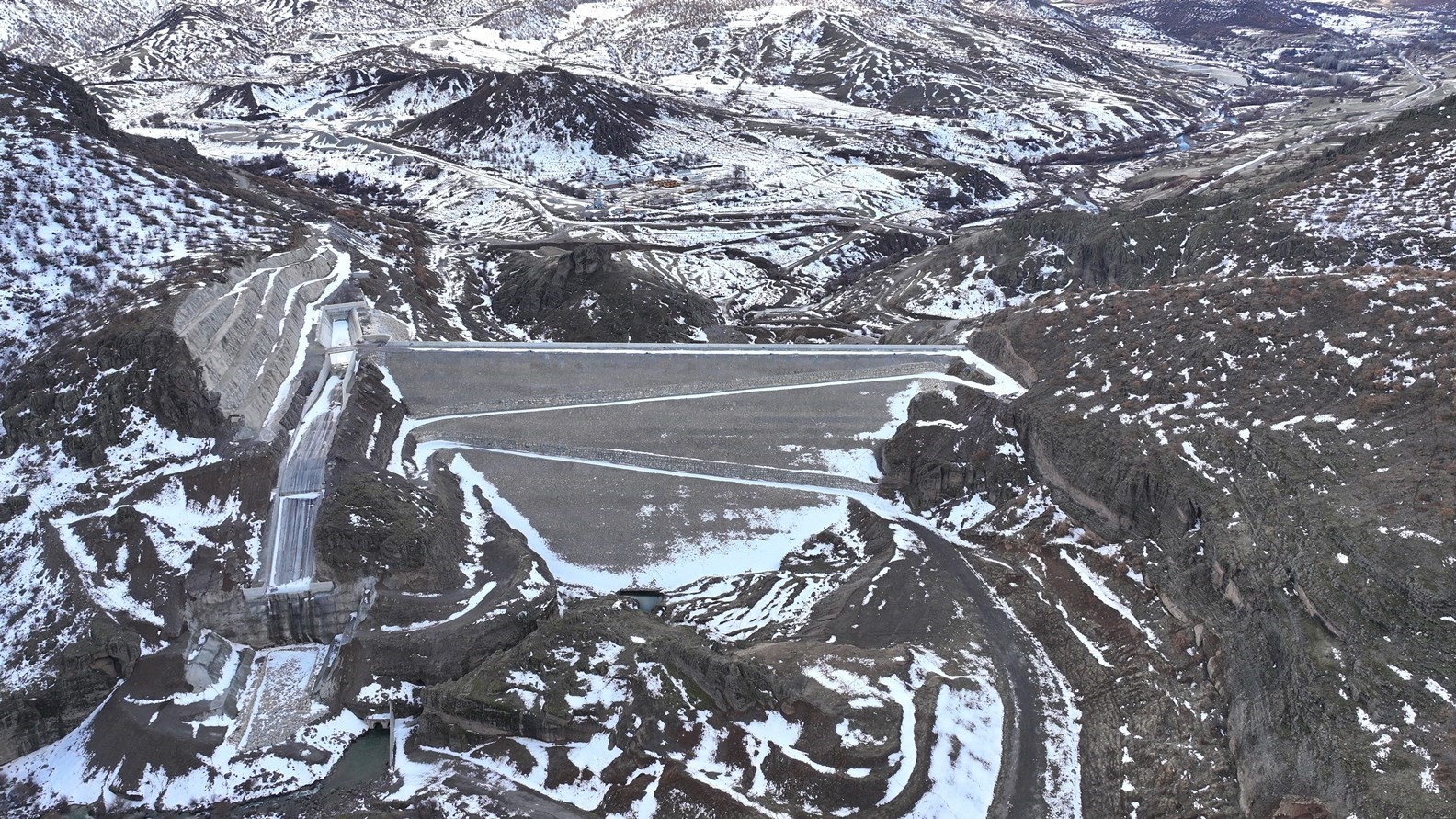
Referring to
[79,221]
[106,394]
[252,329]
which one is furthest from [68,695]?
[79,221]

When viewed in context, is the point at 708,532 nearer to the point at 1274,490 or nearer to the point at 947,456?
the point at 947,456

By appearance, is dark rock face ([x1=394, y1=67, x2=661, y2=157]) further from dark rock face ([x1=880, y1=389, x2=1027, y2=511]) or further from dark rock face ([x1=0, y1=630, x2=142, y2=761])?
dark rock face ([x1=0, y1=630, x2=142, y2=761])

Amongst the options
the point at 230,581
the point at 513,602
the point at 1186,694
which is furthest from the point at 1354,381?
the point at 230,581

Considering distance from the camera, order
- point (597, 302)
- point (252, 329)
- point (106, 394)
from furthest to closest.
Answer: point (597, 302)
point (252, 329)
point (106, 394)

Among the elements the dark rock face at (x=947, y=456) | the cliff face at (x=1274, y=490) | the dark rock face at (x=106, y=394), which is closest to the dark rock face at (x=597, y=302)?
the dark rock face at (x=947, y=456)

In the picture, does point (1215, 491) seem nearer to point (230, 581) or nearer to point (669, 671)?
point (669, 671)

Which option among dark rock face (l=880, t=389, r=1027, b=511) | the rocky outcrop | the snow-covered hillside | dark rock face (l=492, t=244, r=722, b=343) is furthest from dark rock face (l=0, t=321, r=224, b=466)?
dark rock face (l=880, t=389, r=1027, b=511)

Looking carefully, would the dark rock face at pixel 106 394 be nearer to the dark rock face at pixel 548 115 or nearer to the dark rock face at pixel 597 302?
the dark rock face at pixel 597 302
